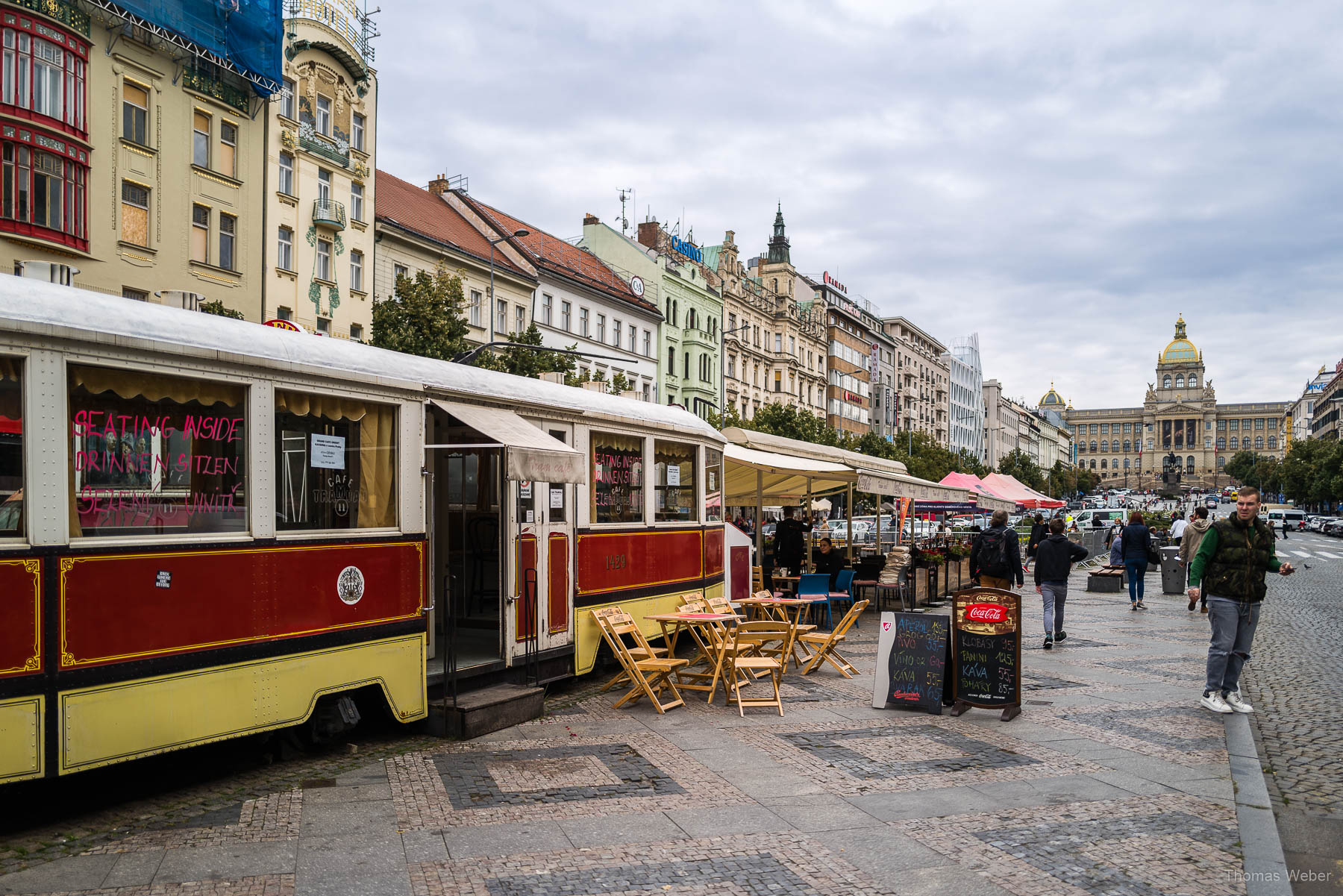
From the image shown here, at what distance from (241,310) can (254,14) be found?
8.02m

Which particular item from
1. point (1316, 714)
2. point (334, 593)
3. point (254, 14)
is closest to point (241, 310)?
point (254, 14)

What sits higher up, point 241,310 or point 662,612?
point 241,310

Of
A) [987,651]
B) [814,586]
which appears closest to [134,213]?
[814,586]

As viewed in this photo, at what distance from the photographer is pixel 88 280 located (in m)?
24.9

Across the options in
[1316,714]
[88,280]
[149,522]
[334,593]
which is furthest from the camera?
[88,280]

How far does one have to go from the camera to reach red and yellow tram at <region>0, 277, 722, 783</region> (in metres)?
5.85

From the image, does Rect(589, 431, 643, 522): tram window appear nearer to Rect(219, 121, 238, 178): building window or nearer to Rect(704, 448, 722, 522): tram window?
Rect(704, 448, 722, 522): tram window

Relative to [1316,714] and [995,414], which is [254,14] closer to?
[1316,714]

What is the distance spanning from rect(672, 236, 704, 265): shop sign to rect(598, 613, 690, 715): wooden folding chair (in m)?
53.3

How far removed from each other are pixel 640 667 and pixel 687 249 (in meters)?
56.4

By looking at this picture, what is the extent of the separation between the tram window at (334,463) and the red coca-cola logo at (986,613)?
5.15m

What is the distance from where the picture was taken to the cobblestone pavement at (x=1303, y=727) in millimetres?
6098

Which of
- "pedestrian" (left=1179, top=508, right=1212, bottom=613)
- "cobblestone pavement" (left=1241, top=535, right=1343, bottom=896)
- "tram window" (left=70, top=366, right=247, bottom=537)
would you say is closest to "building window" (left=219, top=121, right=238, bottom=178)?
"tram window" (left=70, top=366, right=247, bottom=537)

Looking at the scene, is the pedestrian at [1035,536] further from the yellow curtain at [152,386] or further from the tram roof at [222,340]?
the yellow curtain at [152,386]
